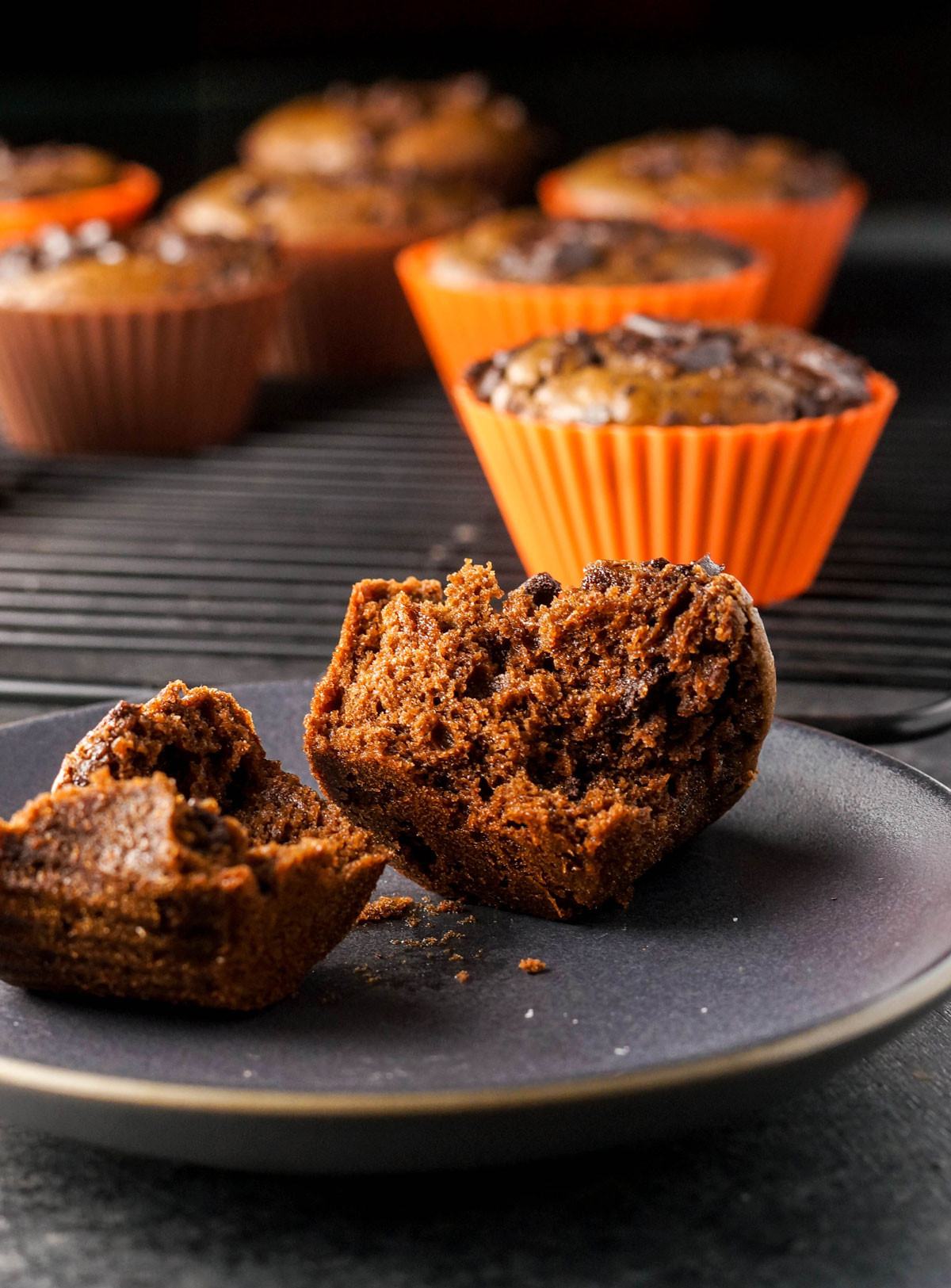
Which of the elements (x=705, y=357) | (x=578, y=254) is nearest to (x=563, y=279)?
(x=578, y=254)

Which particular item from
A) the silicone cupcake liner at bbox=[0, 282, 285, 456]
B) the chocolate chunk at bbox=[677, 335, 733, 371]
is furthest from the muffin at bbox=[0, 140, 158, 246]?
the chocolate chunk at bbox=[677, 335, 733, 371]

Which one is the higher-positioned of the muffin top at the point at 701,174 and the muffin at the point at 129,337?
the muffin top at the point at 701,174

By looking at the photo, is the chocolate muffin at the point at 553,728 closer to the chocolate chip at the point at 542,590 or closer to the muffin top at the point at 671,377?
the chocolate chip at the point at 542,590

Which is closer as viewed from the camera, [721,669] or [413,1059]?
[413,1059]

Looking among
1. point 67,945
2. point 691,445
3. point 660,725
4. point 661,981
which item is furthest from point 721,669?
point 691,445

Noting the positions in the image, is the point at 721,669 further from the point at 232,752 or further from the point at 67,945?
the point at 67,945

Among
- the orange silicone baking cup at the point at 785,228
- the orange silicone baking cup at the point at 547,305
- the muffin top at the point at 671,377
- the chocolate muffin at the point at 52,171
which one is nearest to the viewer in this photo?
the muffin top at the point at 671,377

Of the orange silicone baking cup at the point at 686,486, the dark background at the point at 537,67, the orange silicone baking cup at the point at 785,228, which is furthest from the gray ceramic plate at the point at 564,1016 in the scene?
the dark background at the point at 537,67
